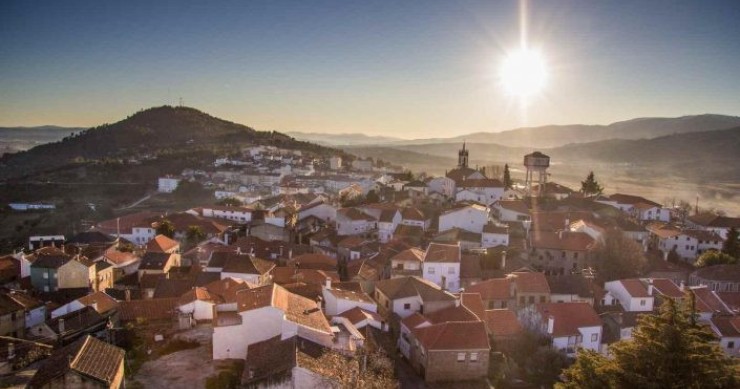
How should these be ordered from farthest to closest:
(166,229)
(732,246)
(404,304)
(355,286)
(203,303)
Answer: (166,229) → (732,246) → (355,286) → (404,304) → (203,303)

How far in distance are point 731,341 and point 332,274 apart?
2070 centimetres

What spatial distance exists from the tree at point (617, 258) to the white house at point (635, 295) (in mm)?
4385

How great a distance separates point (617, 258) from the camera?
34594 millimetres

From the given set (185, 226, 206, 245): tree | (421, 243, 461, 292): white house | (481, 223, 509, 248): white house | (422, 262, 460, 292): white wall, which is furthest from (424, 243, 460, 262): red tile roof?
(185, 226, 206, 245): tree

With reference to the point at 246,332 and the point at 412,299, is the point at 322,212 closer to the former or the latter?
the point at 412,299

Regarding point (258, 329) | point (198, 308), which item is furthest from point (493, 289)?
point (198, 308)

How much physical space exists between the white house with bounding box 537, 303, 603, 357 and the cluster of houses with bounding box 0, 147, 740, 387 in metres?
0.08

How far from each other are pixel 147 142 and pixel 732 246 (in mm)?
130256

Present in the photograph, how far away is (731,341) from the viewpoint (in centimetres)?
2594

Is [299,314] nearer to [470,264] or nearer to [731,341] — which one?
[470,264]

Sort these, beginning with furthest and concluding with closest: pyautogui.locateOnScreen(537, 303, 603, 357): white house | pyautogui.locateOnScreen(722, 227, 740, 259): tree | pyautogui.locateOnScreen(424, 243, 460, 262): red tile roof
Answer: pyautogui.locateOnScreen(722, 227, 740, 259): tree, pyautogui.locateOnScreen(424, 243, 460, 262): red tile roof, pyautogui.locateOnScreen(537, 303, 603, 357): white house

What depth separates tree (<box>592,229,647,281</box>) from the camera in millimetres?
34000

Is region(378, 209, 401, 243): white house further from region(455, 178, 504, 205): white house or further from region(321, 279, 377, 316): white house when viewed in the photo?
region(321, 279, 377, 316): white house

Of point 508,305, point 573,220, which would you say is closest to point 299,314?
point 508,305
